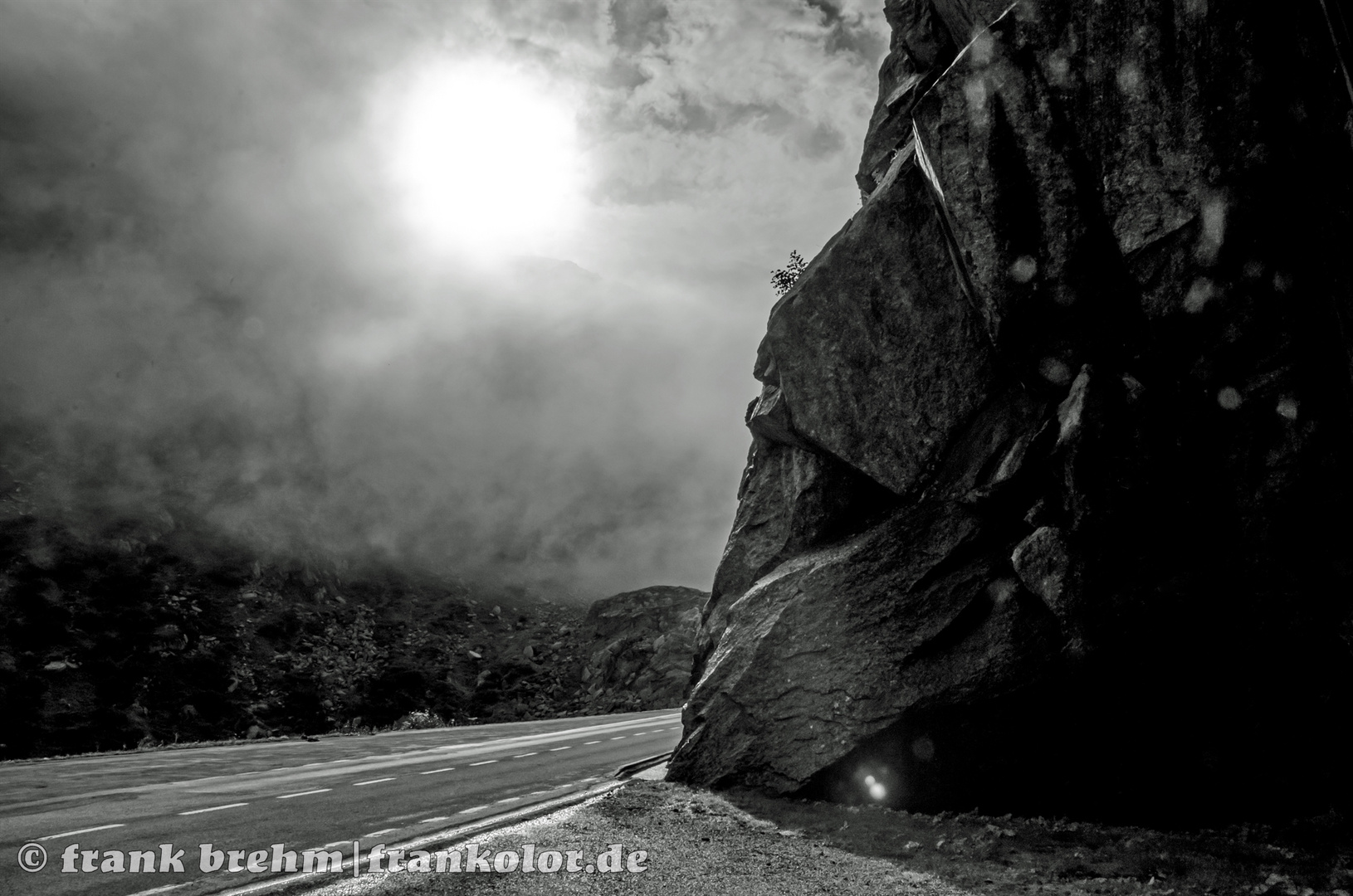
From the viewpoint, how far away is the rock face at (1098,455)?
10.5m

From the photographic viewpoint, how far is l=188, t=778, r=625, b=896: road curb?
7.07 m

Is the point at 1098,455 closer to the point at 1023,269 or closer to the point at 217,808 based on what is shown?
the point at 1023,269

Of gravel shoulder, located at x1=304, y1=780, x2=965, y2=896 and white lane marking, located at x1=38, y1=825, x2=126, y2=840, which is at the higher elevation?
white lane marking, located at x1=38, y1=825, x2=126, y2=840

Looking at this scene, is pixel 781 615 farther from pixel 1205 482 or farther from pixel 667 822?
pixel 1205 482

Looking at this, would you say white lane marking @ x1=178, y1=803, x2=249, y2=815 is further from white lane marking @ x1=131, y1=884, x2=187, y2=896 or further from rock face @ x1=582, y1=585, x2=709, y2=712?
rock face @ x1=582, y1=585, x2=709, y2=712

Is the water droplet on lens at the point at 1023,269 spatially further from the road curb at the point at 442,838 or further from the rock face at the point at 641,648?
the rock face at the point at 641,648

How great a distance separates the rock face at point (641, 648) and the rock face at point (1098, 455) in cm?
5674

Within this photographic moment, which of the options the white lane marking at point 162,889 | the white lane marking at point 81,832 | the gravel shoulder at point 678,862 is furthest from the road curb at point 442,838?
the white lane marking at point 81,832

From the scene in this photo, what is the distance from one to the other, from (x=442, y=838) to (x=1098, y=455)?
1134cm

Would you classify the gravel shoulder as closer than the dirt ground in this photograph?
Yes

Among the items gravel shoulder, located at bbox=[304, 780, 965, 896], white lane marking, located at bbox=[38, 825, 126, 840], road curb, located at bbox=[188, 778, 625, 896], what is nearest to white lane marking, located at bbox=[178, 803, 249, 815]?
white lane marking, located at bbox=[38, 825, 126, 840]

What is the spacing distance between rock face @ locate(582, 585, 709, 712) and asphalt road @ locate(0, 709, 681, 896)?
160 feet

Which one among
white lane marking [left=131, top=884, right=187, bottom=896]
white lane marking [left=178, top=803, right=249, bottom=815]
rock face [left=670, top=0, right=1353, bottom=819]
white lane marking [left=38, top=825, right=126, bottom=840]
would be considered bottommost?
white lane marking [left=178, top=803, right=249, bottom=815]

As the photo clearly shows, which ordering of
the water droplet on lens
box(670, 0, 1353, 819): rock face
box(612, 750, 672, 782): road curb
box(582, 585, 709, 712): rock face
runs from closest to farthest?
box(670, 0, 1353, 819): rock face < the water droplet on lens < box(612, 750, 672, 782): road curb < box(582, 585, 709, 712): rock face
